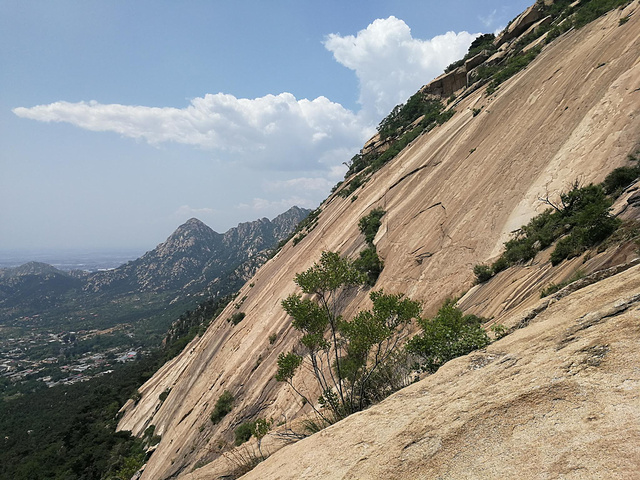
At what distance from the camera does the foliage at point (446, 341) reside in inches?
352

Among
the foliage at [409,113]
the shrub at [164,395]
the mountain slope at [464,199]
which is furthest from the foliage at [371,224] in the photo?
the shrub at [164,395]

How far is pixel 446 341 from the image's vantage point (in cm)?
943

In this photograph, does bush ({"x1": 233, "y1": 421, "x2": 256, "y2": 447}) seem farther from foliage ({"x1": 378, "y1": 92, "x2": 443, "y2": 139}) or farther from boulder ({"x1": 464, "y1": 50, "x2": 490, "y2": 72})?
boulder ({"x1": 464, "y1": 50, "x2": 490, "y2": 72})

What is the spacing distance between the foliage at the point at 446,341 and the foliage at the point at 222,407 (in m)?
18.5

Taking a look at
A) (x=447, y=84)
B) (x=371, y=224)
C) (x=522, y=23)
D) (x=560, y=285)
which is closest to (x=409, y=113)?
(x=447, y=84)

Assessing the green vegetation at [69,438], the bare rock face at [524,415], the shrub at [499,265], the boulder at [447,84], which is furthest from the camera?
the boulder at [447,84]

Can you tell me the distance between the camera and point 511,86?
2575 centimetres

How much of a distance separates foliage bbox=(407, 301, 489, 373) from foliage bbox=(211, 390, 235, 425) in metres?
18.5

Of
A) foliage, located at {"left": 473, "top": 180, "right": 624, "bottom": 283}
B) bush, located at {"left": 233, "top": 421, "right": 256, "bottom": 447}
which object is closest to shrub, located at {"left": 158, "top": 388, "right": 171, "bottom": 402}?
bush, located at {"left": 233, "top": 421, "right": 256, "bottom": 447}

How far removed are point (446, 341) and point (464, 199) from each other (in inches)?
531

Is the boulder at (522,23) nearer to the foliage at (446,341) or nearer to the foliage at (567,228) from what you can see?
the foliage at (567,228)

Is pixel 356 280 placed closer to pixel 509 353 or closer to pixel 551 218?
pixel 509 353

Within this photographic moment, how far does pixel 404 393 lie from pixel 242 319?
27.6 m

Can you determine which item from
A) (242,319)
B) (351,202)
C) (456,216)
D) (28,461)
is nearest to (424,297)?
(456,216)
